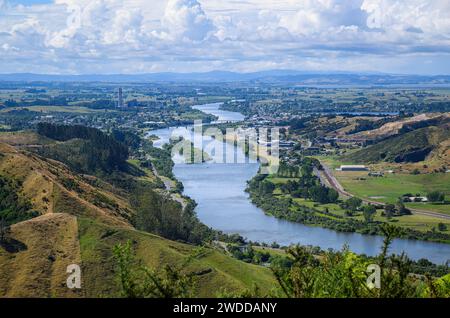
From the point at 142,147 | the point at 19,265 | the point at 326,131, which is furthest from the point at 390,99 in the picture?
the point at 19,265

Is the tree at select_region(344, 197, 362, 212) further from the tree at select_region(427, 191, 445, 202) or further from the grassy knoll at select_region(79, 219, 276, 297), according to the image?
the grassy knoll at select_region(79, 219, 276, 297)

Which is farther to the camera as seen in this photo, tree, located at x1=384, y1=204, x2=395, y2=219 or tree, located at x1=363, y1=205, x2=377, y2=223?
tree, located at x1=384, y1=204, x2=395, y2=219

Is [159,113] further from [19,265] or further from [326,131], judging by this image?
[19,265]

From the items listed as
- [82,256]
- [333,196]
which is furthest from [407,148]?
[82,256]

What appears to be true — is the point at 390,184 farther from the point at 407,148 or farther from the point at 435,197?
the point at 407,148

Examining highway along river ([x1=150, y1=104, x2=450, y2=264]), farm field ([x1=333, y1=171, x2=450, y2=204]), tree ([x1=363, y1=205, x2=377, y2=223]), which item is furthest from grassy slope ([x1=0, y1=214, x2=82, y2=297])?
farm field ([x1=333, y1=171, x2=450, y2=204])

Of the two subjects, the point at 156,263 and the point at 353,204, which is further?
the point at 353,204
